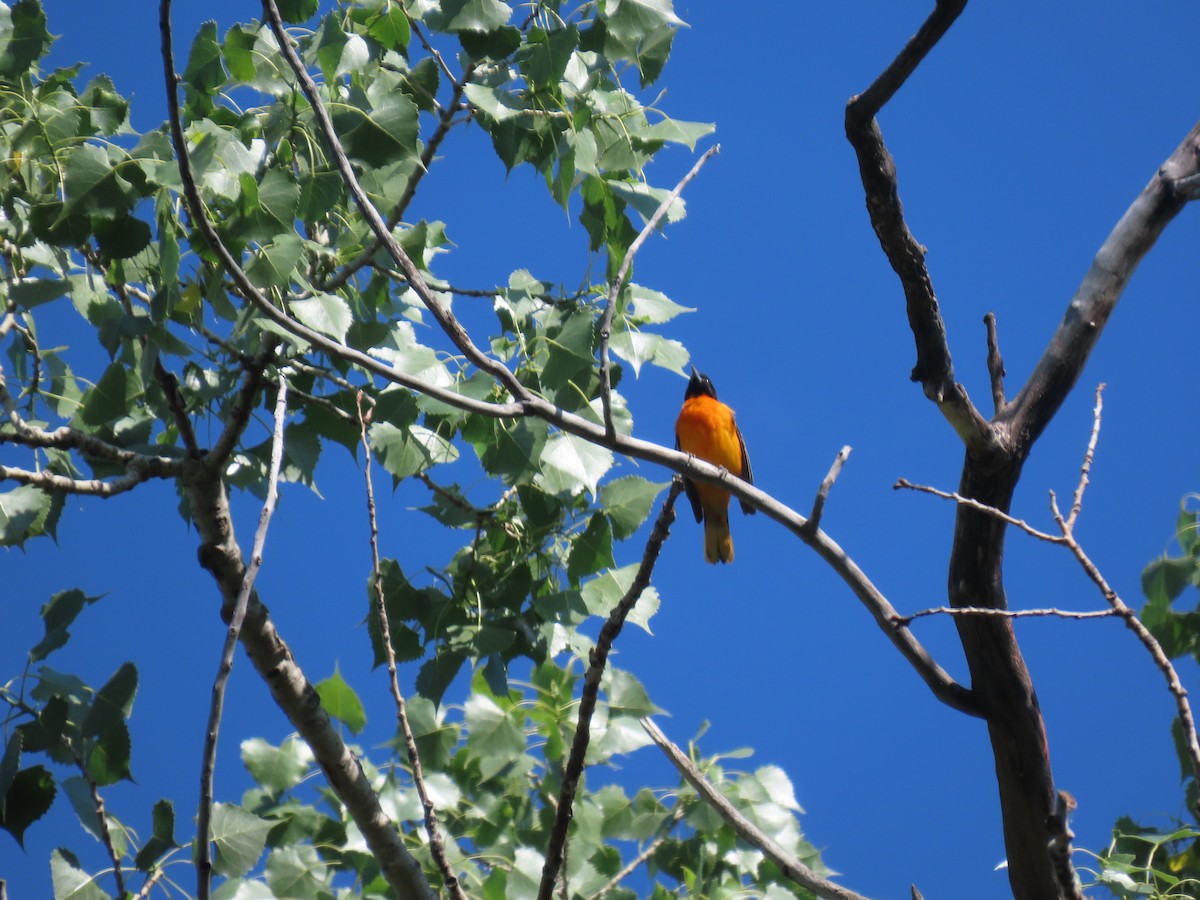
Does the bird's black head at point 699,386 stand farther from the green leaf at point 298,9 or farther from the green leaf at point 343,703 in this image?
the green leaf at point 298,9

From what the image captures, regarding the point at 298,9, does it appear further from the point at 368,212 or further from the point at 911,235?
the point at 911,235

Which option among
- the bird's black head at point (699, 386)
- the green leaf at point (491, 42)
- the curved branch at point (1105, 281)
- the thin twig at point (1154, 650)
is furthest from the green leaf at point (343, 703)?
the bird's black head at point (699, 386)

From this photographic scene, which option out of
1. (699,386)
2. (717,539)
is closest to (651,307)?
(717,539)

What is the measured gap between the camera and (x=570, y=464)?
1824 mm

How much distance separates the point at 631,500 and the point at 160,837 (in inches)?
34.1

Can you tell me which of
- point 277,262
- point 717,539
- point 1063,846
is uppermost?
point 717,539

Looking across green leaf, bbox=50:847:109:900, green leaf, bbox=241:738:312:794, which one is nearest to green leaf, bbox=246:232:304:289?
green leaf, bbox=50:847:109:900

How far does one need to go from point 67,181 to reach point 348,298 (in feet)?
1.49

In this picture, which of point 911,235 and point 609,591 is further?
point 609,591

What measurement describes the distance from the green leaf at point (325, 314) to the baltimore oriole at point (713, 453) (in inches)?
109

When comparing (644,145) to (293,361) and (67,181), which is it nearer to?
(293,361)

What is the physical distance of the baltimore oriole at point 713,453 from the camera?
4449 millimetres

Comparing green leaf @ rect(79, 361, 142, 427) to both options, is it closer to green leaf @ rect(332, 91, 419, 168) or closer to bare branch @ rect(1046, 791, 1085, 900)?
green leaf @ rect(332, 91, 419, 168)

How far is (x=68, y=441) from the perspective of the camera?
1647mm
